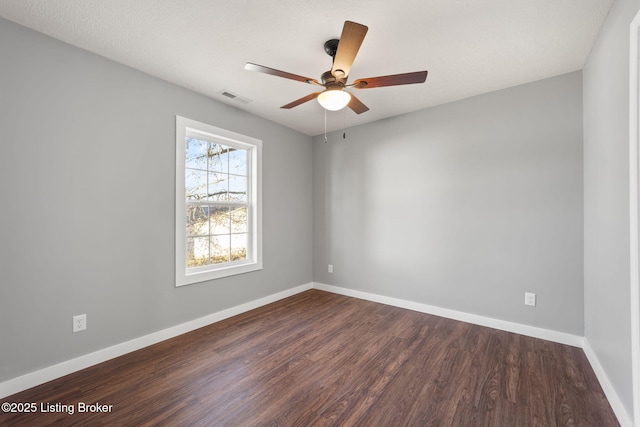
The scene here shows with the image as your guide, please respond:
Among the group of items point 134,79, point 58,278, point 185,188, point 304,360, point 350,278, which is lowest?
point 304,360

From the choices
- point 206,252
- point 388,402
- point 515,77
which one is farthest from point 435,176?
point 206,252

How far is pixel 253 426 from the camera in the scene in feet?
5.06

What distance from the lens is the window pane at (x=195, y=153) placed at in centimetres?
295

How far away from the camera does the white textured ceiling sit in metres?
1.73

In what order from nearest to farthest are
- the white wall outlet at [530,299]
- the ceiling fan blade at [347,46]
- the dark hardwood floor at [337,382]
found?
the ceiling fan blade at [347,46] → the dark hardwood floor at [337,382] → the white wall outlet at [530,299]

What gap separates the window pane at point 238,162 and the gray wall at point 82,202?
60 cm

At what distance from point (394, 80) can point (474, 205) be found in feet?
6.13

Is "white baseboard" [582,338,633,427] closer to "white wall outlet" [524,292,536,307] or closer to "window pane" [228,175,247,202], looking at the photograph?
"white wall outlet" [524,292,536,307]

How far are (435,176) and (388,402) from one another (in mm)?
2486

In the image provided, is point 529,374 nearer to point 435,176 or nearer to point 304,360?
point 304,360

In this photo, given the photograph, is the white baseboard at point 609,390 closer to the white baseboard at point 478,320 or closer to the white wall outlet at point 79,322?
the white baseboard at point 478,320

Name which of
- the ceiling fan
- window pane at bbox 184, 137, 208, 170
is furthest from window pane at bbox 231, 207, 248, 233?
the ceiling fan

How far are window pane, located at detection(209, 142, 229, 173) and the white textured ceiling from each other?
0.70 metres

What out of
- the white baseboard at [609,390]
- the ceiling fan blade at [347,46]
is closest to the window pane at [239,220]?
the ceiling fan blade at [347,46]
